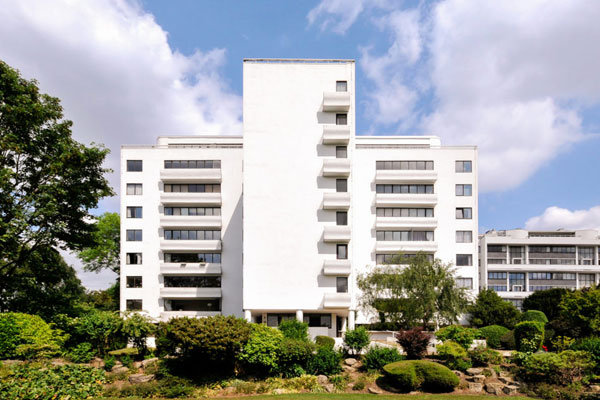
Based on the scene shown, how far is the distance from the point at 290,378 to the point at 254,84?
2416 cm

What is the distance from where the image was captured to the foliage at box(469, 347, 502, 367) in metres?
22.0

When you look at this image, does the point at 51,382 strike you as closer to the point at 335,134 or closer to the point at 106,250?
the point at 335,134

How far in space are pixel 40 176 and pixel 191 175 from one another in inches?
694

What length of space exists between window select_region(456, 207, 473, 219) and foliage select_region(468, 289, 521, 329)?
8639 millimetres

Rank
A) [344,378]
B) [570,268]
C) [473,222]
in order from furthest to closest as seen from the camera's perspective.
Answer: [570,268]
[473,222]
[344,378]

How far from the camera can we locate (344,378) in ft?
67.3

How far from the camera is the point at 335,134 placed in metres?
32.7

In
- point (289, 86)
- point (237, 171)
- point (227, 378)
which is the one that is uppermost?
point (289, 86)

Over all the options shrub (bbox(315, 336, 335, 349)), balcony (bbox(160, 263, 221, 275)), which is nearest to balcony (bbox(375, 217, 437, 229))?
balcony (bbox(160, 263, 221, 275))

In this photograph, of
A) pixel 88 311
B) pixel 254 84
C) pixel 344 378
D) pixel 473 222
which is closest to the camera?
pixel 344 378

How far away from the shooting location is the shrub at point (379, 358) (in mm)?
21344

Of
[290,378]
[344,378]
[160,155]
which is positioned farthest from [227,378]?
[160,155]

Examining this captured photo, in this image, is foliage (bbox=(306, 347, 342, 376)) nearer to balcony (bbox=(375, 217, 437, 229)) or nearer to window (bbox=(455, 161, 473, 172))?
balcony (bbox=(375, 217, 437, 229))

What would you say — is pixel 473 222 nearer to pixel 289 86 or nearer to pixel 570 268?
pixel 289 86
